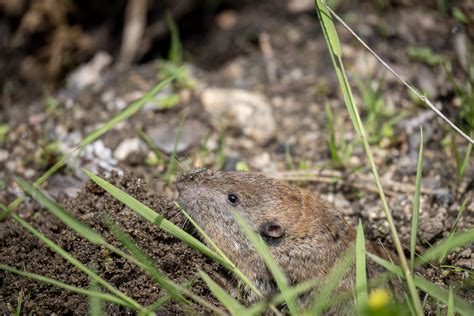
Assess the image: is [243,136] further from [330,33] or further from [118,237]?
Result: [118,237]

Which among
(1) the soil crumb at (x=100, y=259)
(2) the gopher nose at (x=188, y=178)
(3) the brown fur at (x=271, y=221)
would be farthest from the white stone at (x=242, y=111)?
(1) the soil crumb at (x=100, y=259)

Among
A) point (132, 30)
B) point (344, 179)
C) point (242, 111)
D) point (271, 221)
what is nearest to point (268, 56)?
point (242, 111)

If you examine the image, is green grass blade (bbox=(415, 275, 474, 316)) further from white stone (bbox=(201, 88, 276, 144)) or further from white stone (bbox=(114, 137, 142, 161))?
white stone (bbox=(114, 137, 142, 161))

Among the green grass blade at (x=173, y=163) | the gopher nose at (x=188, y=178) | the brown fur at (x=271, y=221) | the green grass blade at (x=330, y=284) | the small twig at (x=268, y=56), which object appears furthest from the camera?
the small twig at (x=268, y=56)

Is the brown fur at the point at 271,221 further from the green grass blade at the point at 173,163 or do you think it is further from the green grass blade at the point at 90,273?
the green grass blade at the point at 90,273

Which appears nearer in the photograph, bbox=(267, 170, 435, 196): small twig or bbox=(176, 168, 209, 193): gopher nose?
bbox=(176, 168, 209, 193): gopher nose

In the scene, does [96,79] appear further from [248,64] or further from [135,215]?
[135,215]

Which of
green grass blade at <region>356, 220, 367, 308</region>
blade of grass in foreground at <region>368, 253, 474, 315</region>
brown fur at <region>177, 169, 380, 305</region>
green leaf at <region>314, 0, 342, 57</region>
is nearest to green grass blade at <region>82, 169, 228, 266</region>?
brown fur at <region>177, 169, 380, 305</region>
